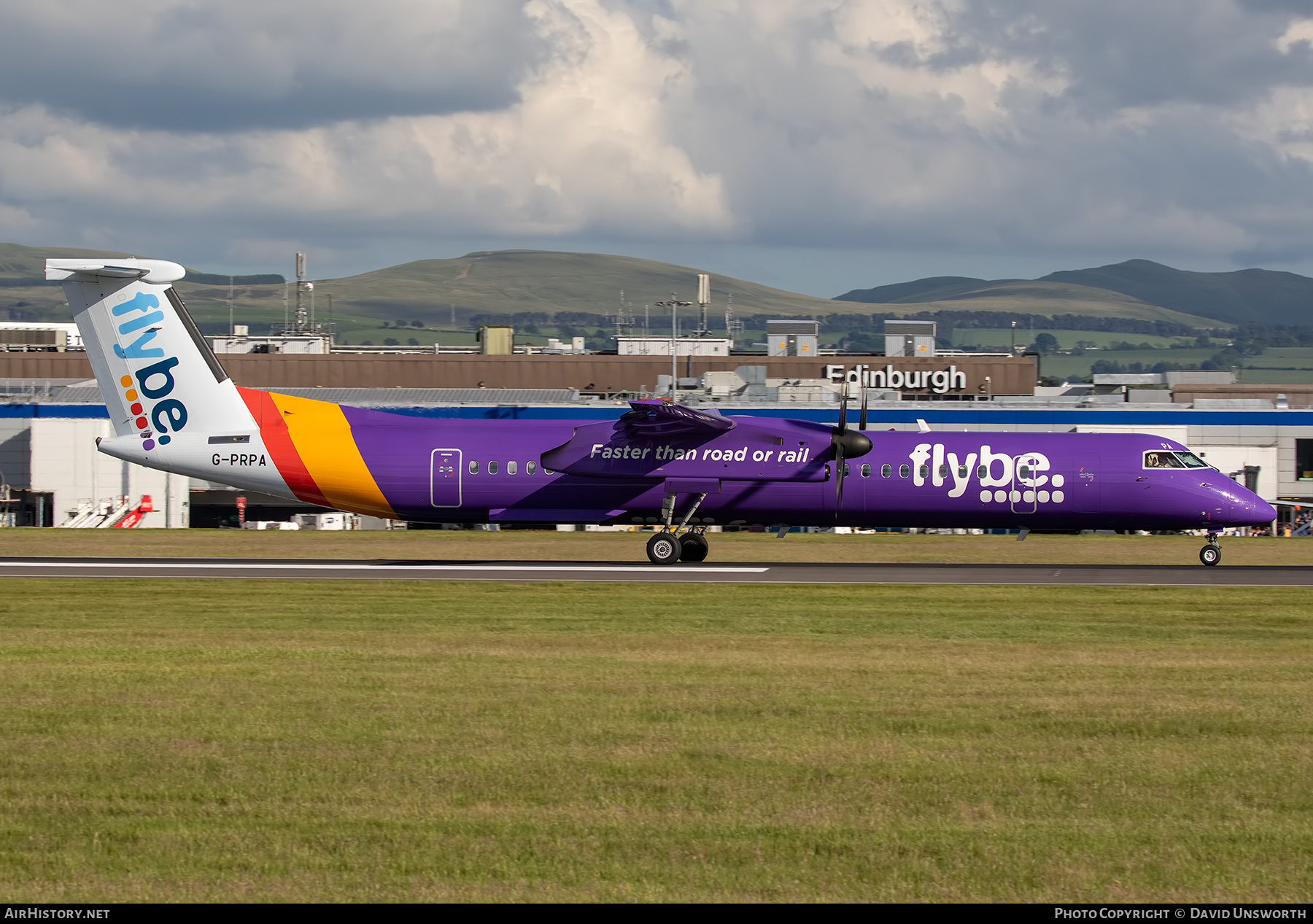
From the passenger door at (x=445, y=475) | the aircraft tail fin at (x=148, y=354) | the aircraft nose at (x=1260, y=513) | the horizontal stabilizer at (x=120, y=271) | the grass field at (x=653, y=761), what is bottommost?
the grass field at (x=653, y=761)

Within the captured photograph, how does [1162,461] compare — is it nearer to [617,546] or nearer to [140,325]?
[617,546]

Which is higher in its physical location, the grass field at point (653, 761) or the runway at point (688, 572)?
the runway at point (688, 572)

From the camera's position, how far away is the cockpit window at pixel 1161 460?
37000 mm

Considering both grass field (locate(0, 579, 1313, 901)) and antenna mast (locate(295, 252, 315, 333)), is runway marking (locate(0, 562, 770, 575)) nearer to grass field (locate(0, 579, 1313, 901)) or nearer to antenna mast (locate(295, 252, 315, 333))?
grass field (locate(0, 579, 1313, 901))

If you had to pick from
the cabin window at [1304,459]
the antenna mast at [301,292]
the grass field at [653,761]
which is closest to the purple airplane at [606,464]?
the grass field at [653,761]

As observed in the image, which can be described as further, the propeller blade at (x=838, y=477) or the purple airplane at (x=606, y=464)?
the purple airplane at (x=606, y=464)

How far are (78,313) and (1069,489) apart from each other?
26812 mm

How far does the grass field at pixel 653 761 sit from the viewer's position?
34.0ft

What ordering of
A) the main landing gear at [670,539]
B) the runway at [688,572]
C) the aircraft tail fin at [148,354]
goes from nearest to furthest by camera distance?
1. the runway at [688,572]
2. the aircraft tail fin at [148,354]
3. the main landing gear at [670,539]

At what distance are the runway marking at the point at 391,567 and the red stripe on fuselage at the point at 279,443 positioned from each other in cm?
232

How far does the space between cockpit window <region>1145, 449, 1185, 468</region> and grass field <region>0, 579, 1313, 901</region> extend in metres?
12.6

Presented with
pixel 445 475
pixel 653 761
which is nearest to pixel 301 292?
pixel 445 475

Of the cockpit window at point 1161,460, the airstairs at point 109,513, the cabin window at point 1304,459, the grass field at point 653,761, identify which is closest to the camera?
the grass field at point 653,761

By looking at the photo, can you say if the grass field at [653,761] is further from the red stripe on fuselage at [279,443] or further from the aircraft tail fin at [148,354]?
the aircraft tail fin at [148,354]
